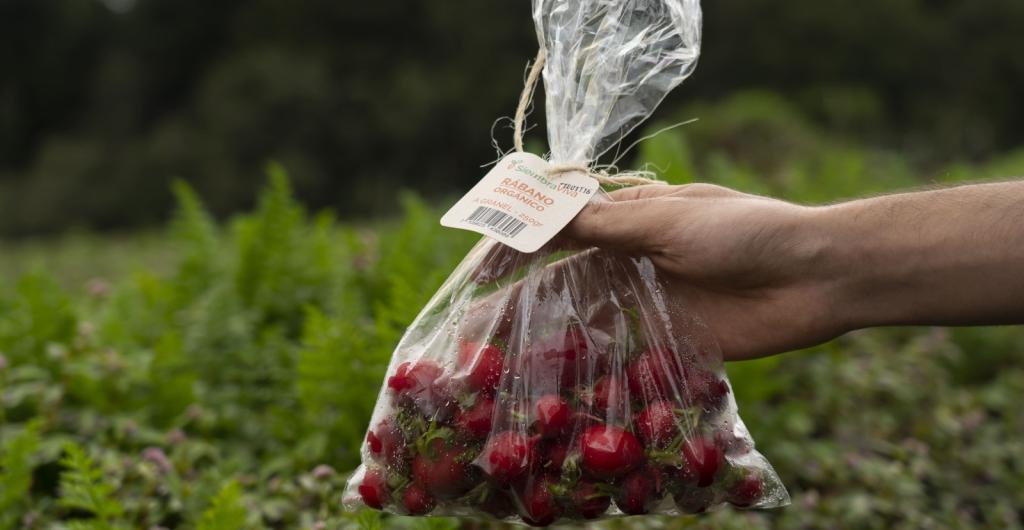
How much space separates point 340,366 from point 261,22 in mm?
19374

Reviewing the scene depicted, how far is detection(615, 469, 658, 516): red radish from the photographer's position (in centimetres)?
163

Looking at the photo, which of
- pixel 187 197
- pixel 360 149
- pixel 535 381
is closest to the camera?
pixel 535 381

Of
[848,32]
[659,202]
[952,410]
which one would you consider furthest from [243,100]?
[659,202]

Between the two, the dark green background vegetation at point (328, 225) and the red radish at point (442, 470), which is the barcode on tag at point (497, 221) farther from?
the dark green background vegetation at point (328, 225)

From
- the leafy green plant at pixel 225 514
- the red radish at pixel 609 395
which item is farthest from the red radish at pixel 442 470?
the leafy green plant at pixel 225 514

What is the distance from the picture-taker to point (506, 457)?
1610 mm

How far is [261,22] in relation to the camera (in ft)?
67.4

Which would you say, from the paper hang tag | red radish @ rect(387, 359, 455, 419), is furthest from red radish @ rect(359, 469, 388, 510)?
the paper hang tag

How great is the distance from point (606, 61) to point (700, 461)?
759 millimetres

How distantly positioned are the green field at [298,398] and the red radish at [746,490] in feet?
1.63

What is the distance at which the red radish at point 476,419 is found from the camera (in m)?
1.66

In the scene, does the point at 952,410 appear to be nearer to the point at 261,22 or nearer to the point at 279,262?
the point at 279,262

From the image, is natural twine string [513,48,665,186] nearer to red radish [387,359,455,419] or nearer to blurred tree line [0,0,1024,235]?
red radish [387,359,455,419]

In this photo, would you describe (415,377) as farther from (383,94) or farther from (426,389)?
(383,94)
